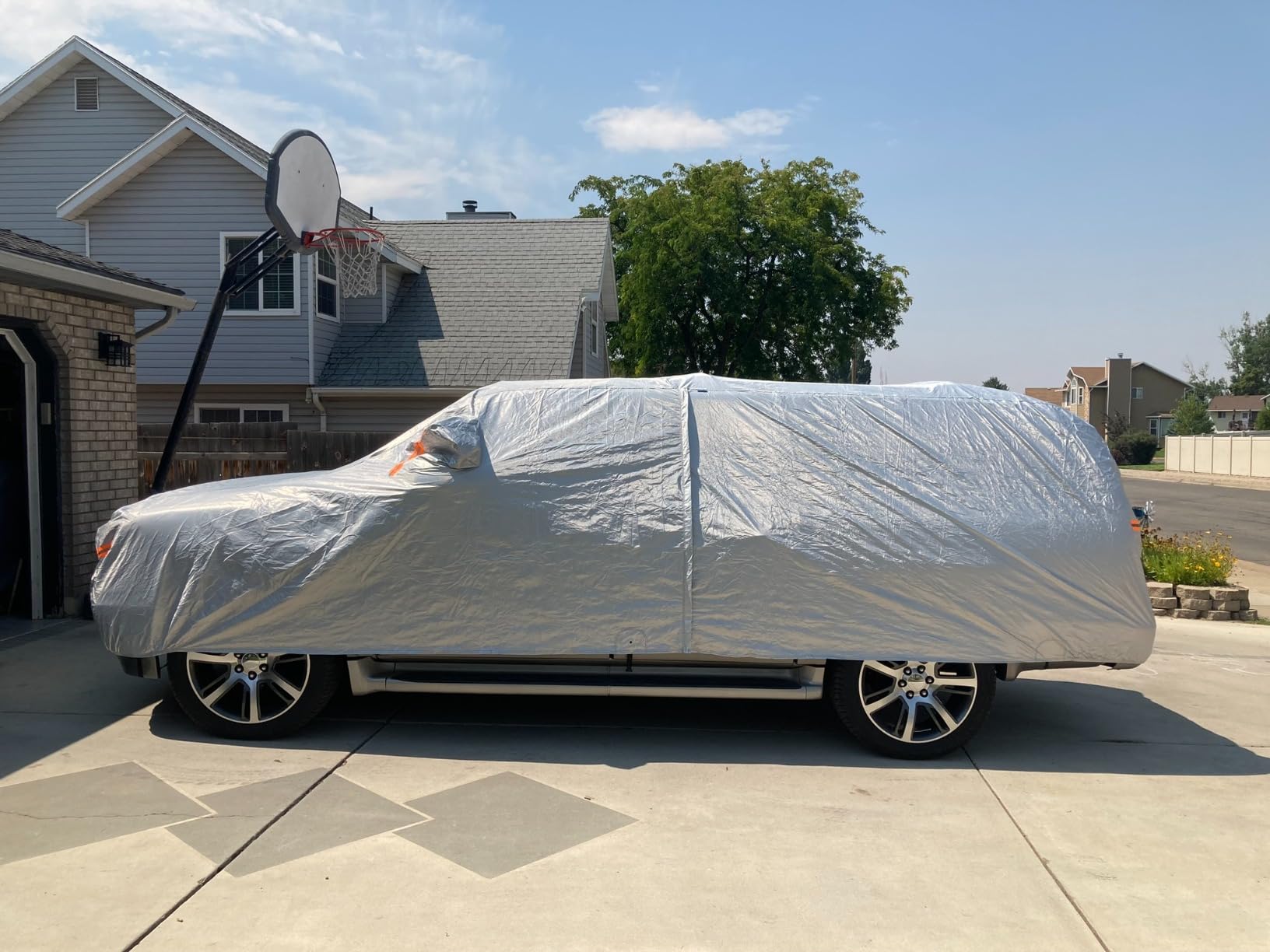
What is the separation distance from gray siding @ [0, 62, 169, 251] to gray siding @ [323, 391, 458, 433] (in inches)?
160

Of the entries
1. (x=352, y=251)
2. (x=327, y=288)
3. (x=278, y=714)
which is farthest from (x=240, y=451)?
(x=327, y=288)

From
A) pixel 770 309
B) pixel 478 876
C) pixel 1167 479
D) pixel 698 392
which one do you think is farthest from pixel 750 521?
pixel 1167 479

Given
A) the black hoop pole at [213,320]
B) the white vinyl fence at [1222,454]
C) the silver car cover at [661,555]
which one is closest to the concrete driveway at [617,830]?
the silver car cover at [661,555]

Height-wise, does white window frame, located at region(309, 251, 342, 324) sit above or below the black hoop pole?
above

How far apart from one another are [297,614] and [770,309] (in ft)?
83.8

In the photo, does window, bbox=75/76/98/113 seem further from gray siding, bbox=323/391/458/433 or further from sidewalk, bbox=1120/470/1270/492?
sidewalk, bbox=1120/470/1270/492

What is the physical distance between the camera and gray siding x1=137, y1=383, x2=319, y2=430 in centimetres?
1848

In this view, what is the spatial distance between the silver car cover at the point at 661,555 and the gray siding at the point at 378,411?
43.0ft

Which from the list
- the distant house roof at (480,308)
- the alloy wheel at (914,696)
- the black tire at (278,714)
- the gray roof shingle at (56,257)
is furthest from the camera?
the distant house roof at (480,308)

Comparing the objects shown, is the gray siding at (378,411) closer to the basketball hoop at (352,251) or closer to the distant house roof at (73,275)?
the basketball hoop at (352,251)

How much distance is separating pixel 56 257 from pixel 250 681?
14.9 feet

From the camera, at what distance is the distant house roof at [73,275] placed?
750 centimetres

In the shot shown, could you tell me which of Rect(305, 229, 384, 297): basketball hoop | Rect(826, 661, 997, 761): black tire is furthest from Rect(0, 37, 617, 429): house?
Rect(826, 661, 997, 761): black tire

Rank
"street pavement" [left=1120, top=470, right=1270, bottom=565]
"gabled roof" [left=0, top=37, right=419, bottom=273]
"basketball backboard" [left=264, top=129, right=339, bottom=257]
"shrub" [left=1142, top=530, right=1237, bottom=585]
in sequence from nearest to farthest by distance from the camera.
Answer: "basketball backboard" [left=264, top=129, right=339, bottom=257], "shrub" [left=1142, top=530, right=1237, bottom=585], "gabled roof" [left=0, top=37, right=419, bottom=273], "street pavement" [left=1120, top=470, right=1270, bottom=565]
